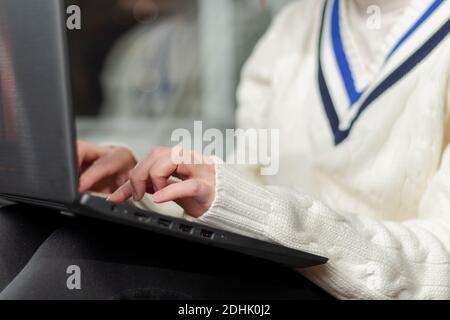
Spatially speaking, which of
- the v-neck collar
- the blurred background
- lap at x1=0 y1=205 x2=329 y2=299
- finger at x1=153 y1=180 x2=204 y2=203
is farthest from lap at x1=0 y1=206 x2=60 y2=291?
the blurred background

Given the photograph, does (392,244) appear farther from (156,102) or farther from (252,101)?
(156,102)

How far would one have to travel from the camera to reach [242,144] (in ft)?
3.48

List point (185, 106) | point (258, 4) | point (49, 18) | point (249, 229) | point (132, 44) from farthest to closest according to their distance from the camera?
point (132, 44) < point (185, 106) < point (258, 4) < point (249, 229) < point (49, 18)

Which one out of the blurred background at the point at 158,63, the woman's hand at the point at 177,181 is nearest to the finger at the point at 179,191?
the woman's hand at the point at 177,181

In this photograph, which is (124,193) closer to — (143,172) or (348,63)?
(143,172)

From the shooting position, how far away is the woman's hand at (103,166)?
735mm

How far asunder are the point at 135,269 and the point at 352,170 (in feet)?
1.14

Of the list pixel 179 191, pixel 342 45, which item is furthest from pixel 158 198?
pixel 342 45

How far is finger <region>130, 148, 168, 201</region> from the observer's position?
58cm

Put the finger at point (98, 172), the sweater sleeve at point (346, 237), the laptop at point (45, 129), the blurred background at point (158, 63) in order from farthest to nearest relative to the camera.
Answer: the blurred background at point (158, 63), the finger at point (98, 172), the sweater sleeve at point (346, 237), the laptop at point (45, 129)

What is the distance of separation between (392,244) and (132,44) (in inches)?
79.2

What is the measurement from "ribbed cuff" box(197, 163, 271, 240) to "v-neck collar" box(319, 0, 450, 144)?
28 centimetres

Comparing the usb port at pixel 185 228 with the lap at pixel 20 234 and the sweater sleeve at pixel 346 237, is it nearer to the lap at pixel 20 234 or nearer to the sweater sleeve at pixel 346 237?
the sweater sleeve at pixel 346 237
